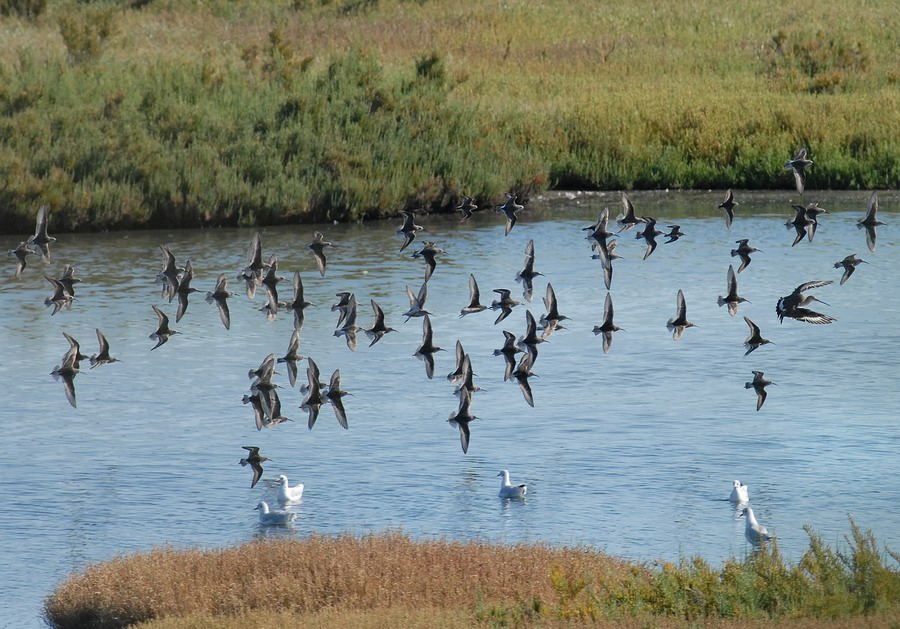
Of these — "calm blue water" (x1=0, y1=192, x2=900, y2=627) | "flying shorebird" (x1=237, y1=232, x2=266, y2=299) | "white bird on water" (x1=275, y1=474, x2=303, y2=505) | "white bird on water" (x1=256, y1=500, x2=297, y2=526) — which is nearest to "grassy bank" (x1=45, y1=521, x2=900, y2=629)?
"calm blue water" (x1=0, y1=192, x2=900, y2=627)

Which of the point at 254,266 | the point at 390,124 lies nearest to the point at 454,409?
the point at 254,266

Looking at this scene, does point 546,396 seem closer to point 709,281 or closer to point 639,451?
point 639,451

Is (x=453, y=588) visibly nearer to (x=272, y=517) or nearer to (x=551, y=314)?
(x=272, y=517)

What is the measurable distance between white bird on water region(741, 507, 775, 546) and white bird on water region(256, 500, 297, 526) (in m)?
5.09

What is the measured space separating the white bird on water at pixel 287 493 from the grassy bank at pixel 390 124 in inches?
694

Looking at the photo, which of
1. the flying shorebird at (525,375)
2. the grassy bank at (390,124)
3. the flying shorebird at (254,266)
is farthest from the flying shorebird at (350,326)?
the grassy bank at (390,124)

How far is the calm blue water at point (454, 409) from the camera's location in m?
16.7

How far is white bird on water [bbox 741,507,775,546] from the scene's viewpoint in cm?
1550

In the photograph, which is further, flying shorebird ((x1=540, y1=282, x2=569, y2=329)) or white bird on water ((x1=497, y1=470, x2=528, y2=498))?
white bird on water ((x1=497, y1=470, x2=528, y2=498))

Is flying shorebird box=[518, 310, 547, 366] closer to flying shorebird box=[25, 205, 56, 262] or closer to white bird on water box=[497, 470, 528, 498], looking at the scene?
white bird on water box=[497, 470, 528, 498]

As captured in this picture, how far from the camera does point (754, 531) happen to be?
15664 mm

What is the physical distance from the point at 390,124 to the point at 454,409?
58.6 ft

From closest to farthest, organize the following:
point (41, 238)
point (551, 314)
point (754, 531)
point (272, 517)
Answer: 1. point (754, 531)
2. point (272, 517)
3. point (551, 314)
4. point (41, 238)

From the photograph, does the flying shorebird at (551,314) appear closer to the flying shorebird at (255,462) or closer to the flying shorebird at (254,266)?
the flying shorebird at (254,266)
